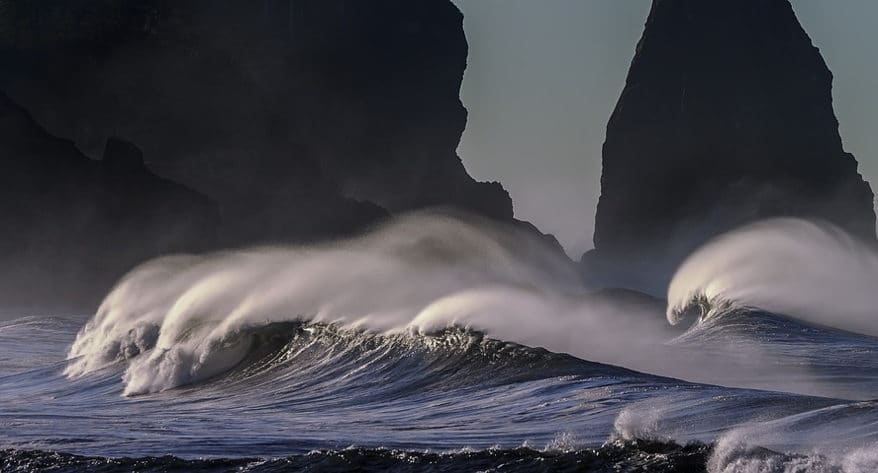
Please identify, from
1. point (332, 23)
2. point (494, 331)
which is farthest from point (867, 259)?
point (332, 23)

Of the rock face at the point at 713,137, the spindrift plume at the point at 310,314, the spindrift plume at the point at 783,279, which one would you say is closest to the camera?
the spindrift plume at the point at 310,314

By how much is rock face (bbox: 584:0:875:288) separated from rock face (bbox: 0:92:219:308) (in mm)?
46680

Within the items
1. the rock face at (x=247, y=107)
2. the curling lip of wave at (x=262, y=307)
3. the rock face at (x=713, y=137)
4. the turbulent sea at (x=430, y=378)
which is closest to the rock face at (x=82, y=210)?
the rock face at (x=247, y=107)

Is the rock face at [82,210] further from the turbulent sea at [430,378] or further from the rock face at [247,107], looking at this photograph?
the turbulent sea at [430,378]

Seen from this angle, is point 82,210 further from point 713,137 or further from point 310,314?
point 310,314

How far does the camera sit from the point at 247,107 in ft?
351

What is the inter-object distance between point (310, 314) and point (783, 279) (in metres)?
17.3

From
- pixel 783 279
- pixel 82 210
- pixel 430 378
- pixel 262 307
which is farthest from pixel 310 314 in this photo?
pixel 82 210

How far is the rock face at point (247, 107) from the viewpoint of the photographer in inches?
4023

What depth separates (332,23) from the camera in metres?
121

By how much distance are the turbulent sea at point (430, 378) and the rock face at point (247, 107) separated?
59449 mm

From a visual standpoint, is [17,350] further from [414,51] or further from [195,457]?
[414,51]

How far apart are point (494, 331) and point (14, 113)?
84.2 metres

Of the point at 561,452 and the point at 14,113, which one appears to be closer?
the point at 561,452
